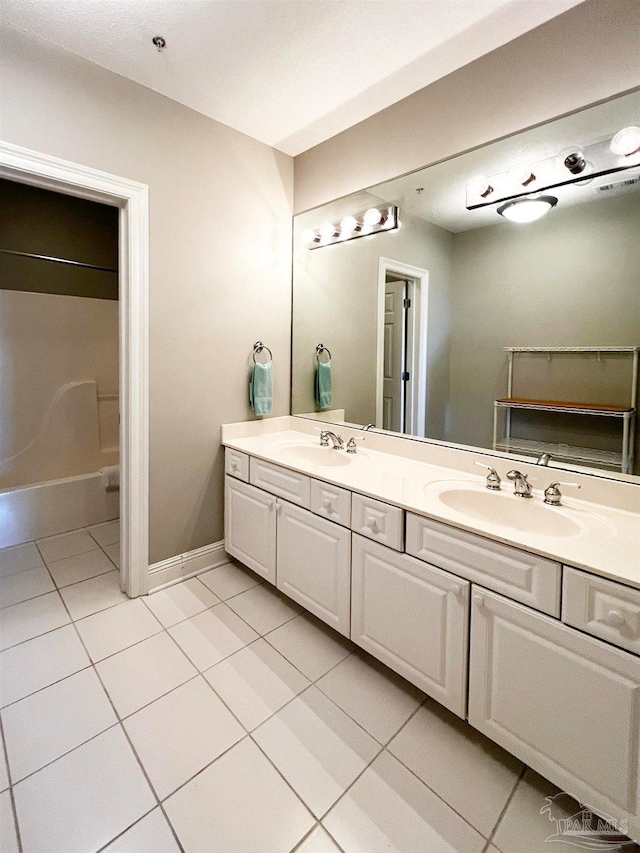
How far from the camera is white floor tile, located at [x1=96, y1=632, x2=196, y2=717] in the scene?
1480mm

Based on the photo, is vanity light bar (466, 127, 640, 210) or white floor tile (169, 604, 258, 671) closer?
vanity light bar (466, 127, 640, 210)

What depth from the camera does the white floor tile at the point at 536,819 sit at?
41.1 inches

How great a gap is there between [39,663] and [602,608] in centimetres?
197

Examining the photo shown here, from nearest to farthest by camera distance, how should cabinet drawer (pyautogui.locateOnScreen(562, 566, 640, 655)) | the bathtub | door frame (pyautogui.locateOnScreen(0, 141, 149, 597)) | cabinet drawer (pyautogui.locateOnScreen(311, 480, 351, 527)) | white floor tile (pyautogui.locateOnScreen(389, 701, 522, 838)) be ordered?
cabinet drawer (pyautogui.locateOnScreen(562, 566, 640, 655)) → white floor tile (pyautogui.locateOnScreen(389, 701, 522, 838)) → cabinet drawer (pyautogui.locateOnScreen(311, 480, 351, 527)) → door frame (pyautogui.locateOnScreen(0, 141, 149, 597)) → the bathtub

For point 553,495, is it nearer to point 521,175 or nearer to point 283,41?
point 521,175

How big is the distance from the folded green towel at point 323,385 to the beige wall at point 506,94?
951 mm

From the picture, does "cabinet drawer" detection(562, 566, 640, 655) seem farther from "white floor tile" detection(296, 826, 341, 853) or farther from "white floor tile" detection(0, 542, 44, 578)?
→ "white floor tile" detection(0, 542, 44, 578)

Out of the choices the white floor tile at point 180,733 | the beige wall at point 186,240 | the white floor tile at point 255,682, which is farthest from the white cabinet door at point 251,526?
the white floor tile at point 180,733

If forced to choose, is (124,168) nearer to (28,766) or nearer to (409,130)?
(409,130)

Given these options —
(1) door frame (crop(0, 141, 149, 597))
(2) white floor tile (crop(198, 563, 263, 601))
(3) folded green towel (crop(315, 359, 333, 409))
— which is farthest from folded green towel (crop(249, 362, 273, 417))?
(2) white floor tile (crop(198, 563, 263, 601))

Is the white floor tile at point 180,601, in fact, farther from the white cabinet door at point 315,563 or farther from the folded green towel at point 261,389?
the folded green towel at point 261,389

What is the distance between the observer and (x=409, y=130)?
187cm

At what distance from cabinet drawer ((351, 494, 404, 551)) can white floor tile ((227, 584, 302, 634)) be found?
710 millimetres

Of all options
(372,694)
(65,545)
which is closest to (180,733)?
(372,694)
